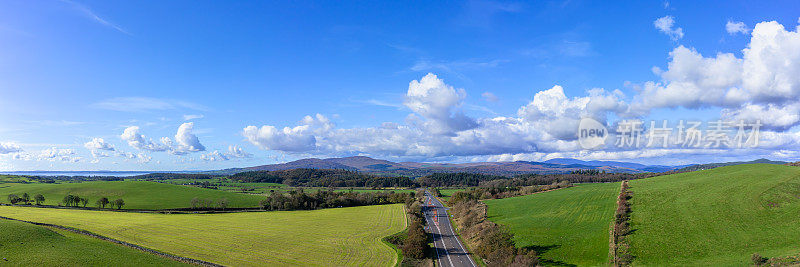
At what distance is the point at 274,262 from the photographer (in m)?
60.5

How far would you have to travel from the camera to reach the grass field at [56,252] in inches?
1768

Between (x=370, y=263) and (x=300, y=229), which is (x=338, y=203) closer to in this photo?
(x=300, y=229)

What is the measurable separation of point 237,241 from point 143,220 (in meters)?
48.2

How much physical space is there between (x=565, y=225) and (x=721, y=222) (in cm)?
2485

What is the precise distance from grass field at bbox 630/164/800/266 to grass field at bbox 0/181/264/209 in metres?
146

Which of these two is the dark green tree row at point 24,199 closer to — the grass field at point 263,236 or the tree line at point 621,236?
the grass field at point 263,236

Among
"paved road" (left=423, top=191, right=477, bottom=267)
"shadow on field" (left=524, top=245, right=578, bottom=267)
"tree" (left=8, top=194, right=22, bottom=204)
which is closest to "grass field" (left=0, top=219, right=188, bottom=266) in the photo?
"paved road" (left=423, top=191, right=477, bottom=267)

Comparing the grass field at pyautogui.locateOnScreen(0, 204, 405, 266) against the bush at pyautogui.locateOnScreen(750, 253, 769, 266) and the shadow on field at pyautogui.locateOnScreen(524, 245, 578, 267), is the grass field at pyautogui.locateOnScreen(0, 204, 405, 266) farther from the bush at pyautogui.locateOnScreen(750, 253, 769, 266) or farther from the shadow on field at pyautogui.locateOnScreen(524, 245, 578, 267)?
the bush at pyautogui.locateOnScreen(750, 253, 769, 266)

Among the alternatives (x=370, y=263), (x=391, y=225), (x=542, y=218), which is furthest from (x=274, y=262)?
(x=542, y=218)

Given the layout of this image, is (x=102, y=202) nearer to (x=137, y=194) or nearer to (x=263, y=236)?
(x=137, y=194)

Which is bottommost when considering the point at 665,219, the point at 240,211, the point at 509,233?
the point at 240,211

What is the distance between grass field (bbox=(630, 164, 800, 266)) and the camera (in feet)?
151

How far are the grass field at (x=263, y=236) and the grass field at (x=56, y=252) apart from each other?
386 inches

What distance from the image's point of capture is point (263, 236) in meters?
83.7
